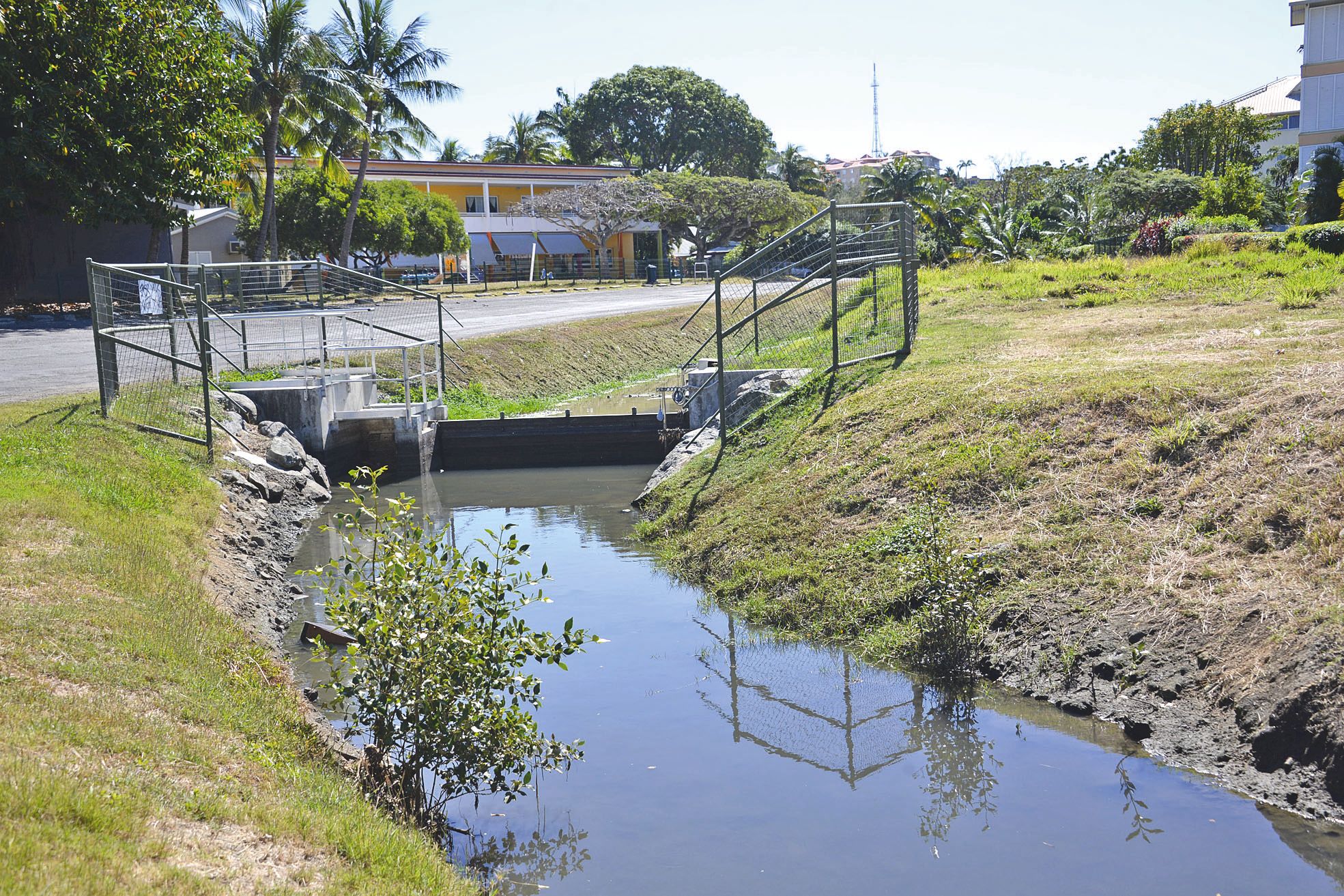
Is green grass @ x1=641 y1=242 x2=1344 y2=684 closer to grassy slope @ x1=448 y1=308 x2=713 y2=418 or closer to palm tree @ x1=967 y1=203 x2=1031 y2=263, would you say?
grassy slope @ x1=448 y1=308 x2=713 y2=418

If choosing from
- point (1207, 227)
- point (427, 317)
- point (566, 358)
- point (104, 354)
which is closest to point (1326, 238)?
point (1207, 227)

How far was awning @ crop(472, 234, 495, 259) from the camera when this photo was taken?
61.1 metres

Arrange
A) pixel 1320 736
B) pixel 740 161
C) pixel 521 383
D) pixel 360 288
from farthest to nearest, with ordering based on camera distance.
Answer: pixel 740 161, pixel 521 383, pixel 360 288, pixel 1320 736

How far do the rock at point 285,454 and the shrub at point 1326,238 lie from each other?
51.7ft

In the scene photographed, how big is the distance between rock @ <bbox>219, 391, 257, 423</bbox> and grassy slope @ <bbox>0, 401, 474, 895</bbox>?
6128mm

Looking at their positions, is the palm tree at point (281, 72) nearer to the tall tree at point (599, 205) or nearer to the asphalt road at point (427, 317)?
the asphalt road at point (427, 317)

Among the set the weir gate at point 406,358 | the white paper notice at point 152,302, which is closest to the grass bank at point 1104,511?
the weir gate at point 406,358

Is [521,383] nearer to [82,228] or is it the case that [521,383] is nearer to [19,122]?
[19,122]

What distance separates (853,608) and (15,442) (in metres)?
8.03

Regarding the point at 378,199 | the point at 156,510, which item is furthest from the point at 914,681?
the point at 378,199

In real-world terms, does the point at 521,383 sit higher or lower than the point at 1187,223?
lower

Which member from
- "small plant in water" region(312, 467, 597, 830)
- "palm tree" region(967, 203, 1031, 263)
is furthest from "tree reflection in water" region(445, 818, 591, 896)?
"palm tree" region(967, 203, 1031, 263)

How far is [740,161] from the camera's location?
8406 cm

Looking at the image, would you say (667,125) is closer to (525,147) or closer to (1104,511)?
(525,147)
